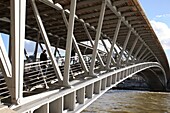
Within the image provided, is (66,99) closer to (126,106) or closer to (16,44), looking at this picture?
(16,44)

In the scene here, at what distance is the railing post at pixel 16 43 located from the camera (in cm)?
440

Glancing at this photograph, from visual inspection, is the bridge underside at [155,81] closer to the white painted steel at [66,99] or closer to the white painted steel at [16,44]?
the white painted steel at [66,99]

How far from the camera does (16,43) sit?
14.7ft

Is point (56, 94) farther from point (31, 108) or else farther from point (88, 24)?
point (88, 24)

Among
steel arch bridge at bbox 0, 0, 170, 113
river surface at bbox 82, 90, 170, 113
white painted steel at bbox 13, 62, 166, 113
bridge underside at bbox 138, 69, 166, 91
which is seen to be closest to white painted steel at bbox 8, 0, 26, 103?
steel arch bridge at bbox 0, 0, 170, 113

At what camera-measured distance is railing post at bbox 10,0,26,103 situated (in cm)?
440

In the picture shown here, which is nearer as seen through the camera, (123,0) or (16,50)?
(16,50)

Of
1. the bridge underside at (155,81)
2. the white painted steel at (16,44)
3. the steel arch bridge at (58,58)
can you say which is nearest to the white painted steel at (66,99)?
the steel arch bridge at (58,58)

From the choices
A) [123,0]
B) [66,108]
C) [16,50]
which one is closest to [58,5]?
[123,0]

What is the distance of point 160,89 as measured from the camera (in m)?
54.2

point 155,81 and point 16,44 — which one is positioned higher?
point 16,44

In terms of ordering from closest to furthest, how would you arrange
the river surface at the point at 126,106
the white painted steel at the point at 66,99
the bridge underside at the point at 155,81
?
the white painted steel at the point at 66,99
the river surface at the point at 126,106
the bridge underside at the point at 155,81

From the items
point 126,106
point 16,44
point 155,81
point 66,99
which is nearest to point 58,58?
point 66,99

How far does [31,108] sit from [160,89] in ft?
173
